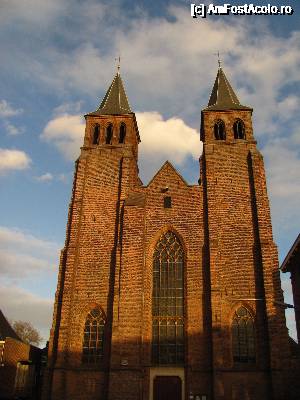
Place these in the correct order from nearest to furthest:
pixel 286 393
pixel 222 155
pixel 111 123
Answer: pixel 286 393 < pixel 222 155 < pixel 111 123

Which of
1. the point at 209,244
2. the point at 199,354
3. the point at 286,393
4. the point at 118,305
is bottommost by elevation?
the point at 286,393

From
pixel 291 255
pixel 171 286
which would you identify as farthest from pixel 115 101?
pixel 291 255

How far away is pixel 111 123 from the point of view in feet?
100

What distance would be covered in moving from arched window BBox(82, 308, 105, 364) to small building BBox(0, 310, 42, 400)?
248 inches

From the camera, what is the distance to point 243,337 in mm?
21938

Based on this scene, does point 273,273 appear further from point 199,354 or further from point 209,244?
point 199,354

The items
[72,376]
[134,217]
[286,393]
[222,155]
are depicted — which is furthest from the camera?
[222,155]

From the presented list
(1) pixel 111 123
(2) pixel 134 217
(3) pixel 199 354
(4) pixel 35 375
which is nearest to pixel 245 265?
(3) pixel 199 354

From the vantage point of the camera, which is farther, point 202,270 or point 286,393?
point 202,270

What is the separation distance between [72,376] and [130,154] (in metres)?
15.1

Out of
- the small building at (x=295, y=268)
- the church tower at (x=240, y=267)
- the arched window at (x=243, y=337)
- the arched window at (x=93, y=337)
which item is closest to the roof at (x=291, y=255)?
the small building at (x=295, y=268)

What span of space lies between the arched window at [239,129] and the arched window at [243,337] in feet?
42.0

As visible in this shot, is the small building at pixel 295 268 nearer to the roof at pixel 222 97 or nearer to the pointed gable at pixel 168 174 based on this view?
the pointed gable at pixel 168 174

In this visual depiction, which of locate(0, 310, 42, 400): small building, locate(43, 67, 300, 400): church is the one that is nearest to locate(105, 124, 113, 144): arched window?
locate(43, 67, 300, 400): church
